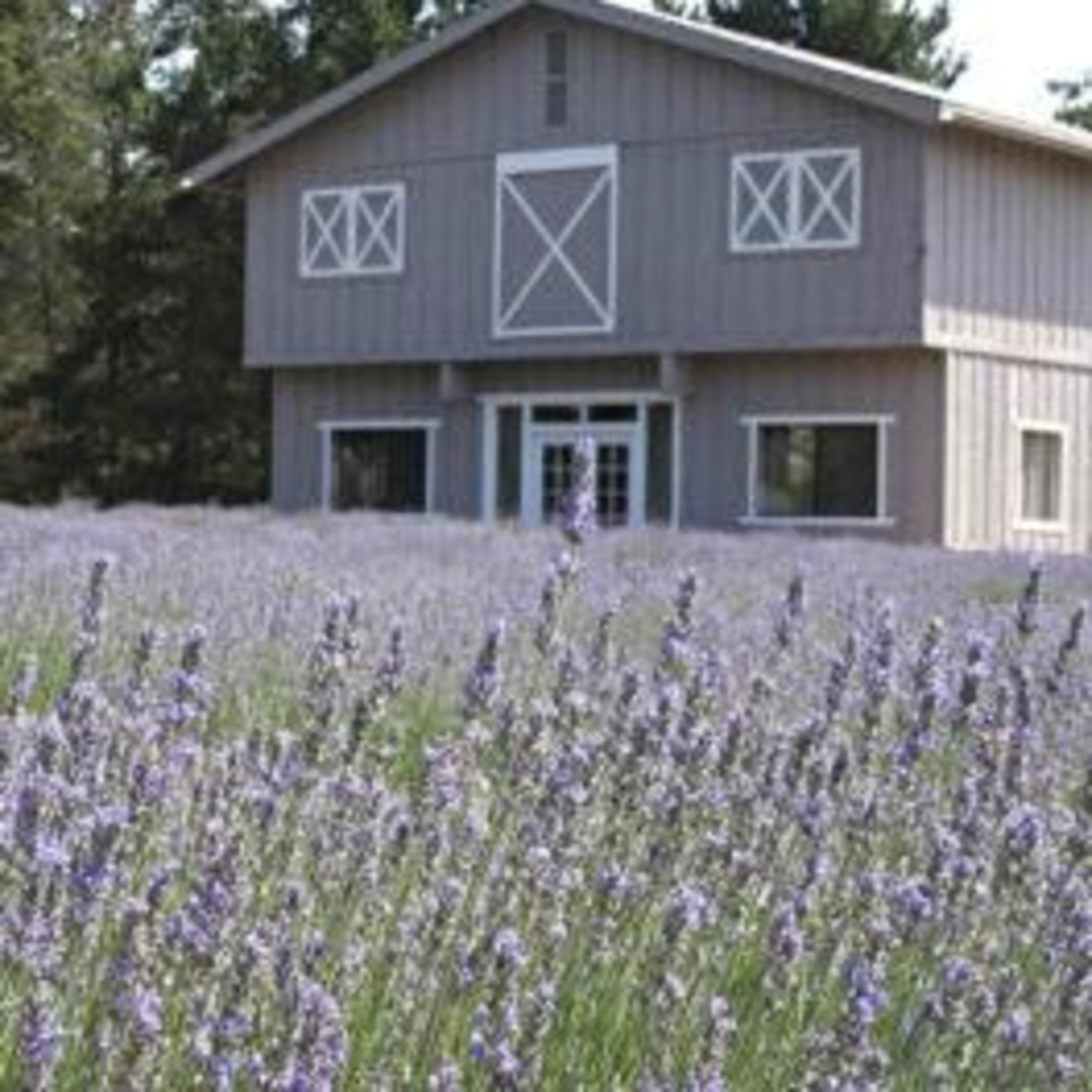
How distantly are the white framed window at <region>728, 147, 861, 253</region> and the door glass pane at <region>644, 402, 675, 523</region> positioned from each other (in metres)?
2.31

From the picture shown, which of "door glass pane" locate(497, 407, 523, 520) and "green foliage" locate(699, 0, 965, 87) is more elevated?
"green foliage" locate(699, 0, 965, 87)

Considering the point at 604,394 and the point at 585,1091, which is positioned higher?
the point at 604,394

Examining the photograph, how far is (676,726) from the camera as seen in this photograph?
5.07 meters

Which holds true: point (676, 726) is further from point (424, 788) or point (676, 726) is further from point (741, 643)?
point (741, 643)

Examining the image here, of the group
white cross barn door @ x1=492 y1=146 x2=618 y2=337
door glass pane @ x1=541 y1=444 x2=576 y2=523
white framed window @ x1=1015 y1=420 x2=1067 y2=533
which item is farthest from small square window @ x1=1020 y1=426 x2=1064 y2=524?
door glass pane @ x1=541 y1=444 x2=576 y2=523

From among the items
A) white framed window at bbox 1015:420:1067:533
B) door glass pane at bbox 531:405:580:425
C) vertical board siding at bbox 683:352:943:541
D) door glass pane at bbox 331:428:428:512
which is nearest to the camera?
vertical board siding at bbox 683:352:943:541

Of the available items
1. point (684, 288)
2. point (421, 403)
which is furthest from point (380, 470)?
point (684, 288)

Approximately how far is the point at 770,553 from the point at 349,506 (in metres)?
15.8

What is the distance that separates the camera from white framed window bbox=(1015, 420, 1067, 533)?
32281mm

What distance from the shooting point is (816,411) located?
3112 cm

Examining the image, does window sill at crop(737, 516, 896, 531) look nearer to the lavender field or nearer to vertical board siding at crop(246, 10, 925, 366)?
vertical board siding at crop(246, 10, 925, 366)

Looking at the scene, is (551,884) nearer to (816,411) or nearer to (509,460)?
(816,411)

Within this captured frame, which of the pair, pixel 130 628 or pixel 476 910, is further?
pixel 130 628

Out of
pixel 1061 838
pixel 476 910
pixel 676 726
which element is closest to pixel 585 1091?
pixel 476 910
